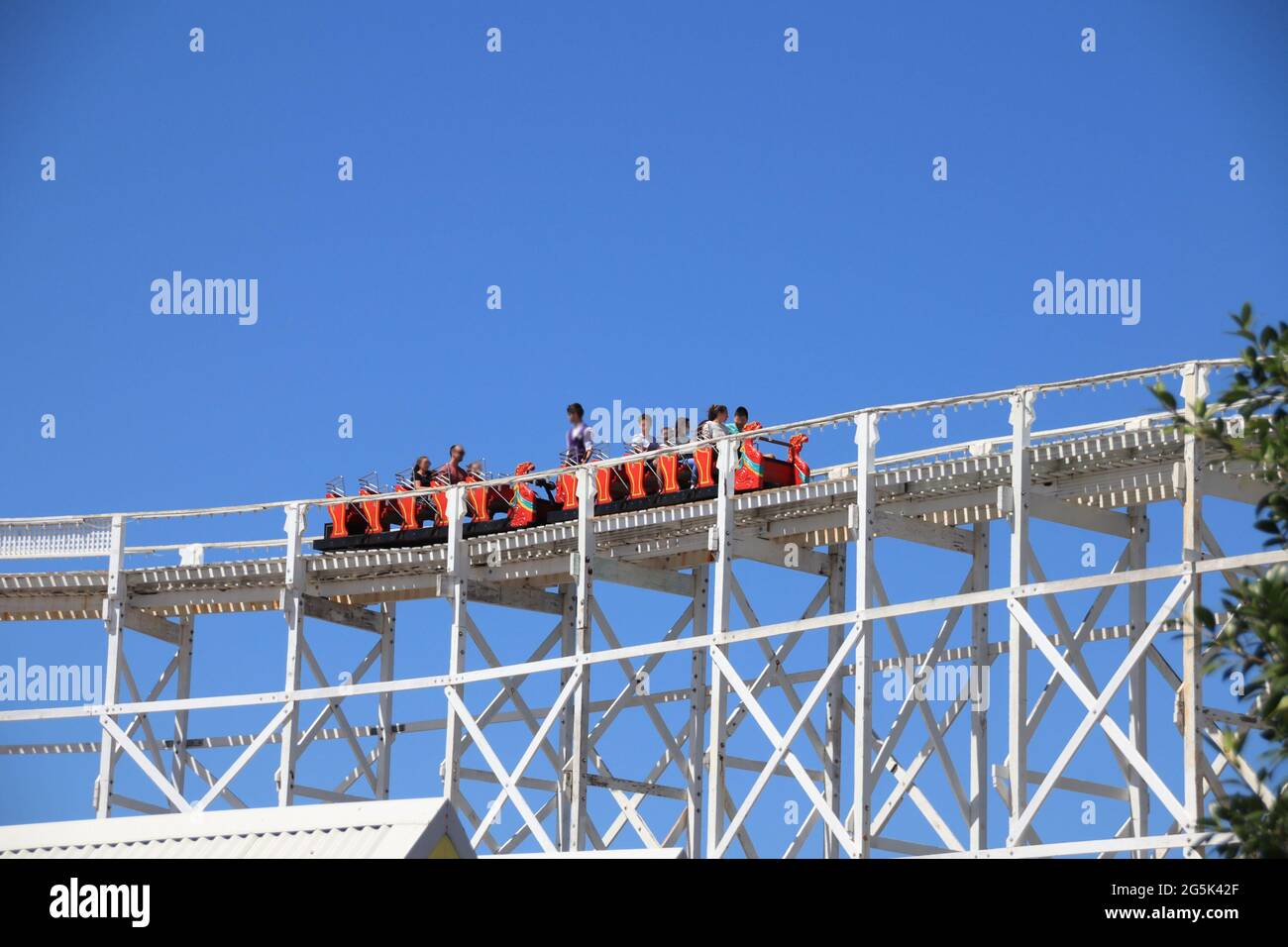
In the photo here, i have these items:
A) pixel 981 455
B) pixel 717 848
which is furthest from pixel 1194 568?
pixel 717 848

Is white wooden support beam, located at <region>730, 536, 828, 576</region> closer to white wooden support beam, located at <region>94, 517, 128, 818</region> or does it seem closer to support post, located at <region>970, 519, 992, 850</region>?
support post, located at <region>970, 519, 992, 850</region>

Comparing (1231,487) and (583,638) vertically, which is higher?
(1231,487)

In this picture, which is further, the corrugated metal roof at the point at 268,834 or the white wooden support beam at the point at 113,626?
the white wooden support beam at the point at 113,626

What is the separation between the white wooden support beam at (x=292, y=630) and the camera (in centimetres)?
3406

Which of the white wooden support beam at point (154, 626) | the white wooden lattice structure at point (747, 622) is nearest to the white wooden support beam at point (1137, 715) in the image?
the white wooden lattice structure at point (747, 622)

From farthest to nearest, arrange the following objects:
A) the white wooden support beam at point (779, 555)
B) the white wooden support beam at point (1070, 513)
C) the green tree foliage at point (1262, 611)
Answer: the white wooden support beam at point (779, 555) < the white wooden support beam at point (1070, 513) < the green tree foliage at point (1262, 611)

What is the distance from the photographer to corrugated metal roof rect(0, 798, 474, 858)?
653 inches

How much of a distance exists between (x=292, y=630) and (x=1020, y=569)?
1341 centimetres

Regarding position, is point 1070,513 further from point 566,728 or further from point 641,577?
point 566,728

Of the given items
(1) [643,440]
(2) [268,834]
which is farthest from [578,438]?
(2) [268,834]

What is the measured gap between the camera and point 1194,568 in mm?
23812

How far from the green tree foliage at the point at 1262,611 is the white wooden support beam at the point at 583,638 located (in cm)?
1854

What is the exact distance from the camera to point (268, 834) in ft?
58.6

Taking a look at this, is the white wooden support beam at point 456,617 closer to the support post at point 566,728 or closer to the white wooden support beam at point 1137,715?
the support post at point 566,728
